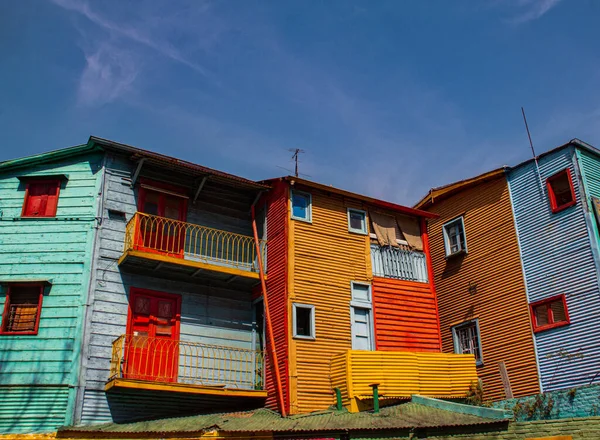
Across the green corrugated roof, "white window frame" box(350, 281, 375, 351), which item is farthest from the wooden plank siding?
Answer: "white window frame" box(350, 281, 375, 351)

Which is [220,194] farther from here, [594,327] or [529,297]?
[594,327]

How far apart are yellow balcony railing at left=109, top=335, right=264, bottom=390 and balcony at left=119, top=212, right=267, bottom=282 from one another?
2.28 metres

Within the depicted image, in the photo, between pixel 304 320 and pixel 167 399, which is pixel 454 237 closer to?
pixel 304 320

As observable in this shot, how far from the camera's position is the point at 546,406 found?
64.1 feet

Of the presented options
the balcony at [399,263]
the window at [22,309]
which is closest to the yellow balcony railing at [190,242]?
the window at [22,309]

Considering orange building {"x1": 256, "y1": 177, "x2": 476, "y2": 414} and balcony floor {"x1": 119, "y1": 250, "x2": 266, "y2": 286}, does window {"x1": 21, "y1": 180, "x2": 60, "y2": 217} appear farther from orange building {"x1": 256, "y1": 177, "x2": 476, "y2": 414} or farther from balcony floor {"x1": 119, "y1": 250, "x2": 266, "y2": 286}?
orange building {"x1": 256, "y1": 177, "x2": 476, "y2": 414}

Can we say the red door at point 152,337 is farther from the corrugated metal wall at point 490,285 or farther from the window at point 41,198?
the corrugated metal wall at point 490,285

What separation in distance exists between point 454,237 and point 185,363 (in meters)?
12.3

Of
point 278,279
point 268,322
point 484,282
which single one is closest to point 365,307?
point 278,279

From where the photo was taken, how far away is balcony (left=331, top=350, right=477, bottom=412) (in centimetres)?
1869

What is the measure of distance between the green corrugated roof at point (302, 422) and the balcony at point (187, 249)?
452 cm

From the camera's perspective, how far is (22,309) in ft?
59.5

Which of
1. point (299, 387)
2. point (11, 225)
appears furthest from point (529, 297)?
point (11, 225)

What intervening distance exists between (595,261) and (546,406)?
189 inches
